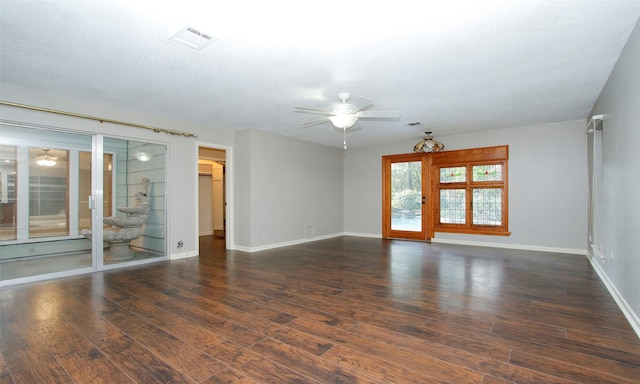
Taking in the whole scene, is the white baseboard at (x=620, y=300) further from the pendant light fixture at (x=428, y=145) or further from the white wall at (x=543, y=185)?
the pendant light fixture at (x=428, y=145)

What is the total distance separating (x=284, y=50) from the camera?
9.82 feet

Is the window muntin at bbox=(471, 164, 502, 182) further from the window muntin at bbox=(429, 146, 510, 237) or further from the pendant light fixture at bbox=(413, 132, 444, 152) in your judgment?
the pendant light fixture at bbox=(413, 132, 444, 152)

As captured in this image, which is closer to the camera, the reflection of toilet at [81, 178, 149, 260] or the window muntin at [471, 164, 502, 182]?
the reflection of toilet at [81, 178, 149, 260]

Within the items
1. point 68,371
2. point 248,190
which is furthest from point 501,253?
point 68,371

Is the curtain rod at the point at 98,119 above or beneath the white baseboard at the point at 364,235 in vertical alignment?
above

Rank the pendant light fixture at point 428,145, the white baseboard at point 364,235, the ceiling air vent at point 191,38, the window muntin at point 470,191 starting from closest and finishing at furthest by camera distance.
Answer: the ceiling air vent at point 191,38, the window muntin at point 470,191, the pendant light fixture at point 428,145, the white baseboard at point 364,235

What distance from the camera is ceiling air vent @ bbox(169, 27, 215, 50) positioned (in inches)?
103

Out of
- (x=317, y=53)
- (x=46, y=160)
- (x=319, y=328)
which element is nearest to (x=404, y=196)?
(x=317, y=53)

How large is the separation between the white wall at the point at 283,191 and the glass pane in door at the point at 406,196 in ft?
5.15

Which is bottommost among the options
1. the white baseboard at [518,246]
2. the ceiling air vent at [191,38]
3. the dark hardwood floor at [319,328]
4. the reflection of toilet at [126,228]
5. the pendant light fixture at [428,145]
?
the dark hardwood floor at [319,328]

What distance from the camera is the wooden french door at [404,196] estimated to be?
25.4ft

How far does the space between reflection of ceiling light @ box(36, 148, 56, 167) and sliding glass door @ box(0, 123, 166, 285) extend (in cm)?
1

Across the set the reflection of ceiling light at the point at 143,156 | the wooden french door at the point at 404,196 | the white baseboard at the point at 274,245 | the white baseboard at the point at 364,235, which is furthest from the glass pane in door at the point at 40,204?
the wooden french door at the point at 404,196

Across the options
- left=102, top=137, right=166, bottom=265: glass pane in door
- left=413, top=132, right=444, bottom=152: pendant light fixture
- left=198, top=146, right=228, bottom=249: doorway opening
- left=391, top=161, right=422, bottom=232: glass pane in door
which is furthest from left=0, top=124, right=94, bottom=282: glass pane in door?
left=391, top=161, right=422, bottom=232: glass pane in door
